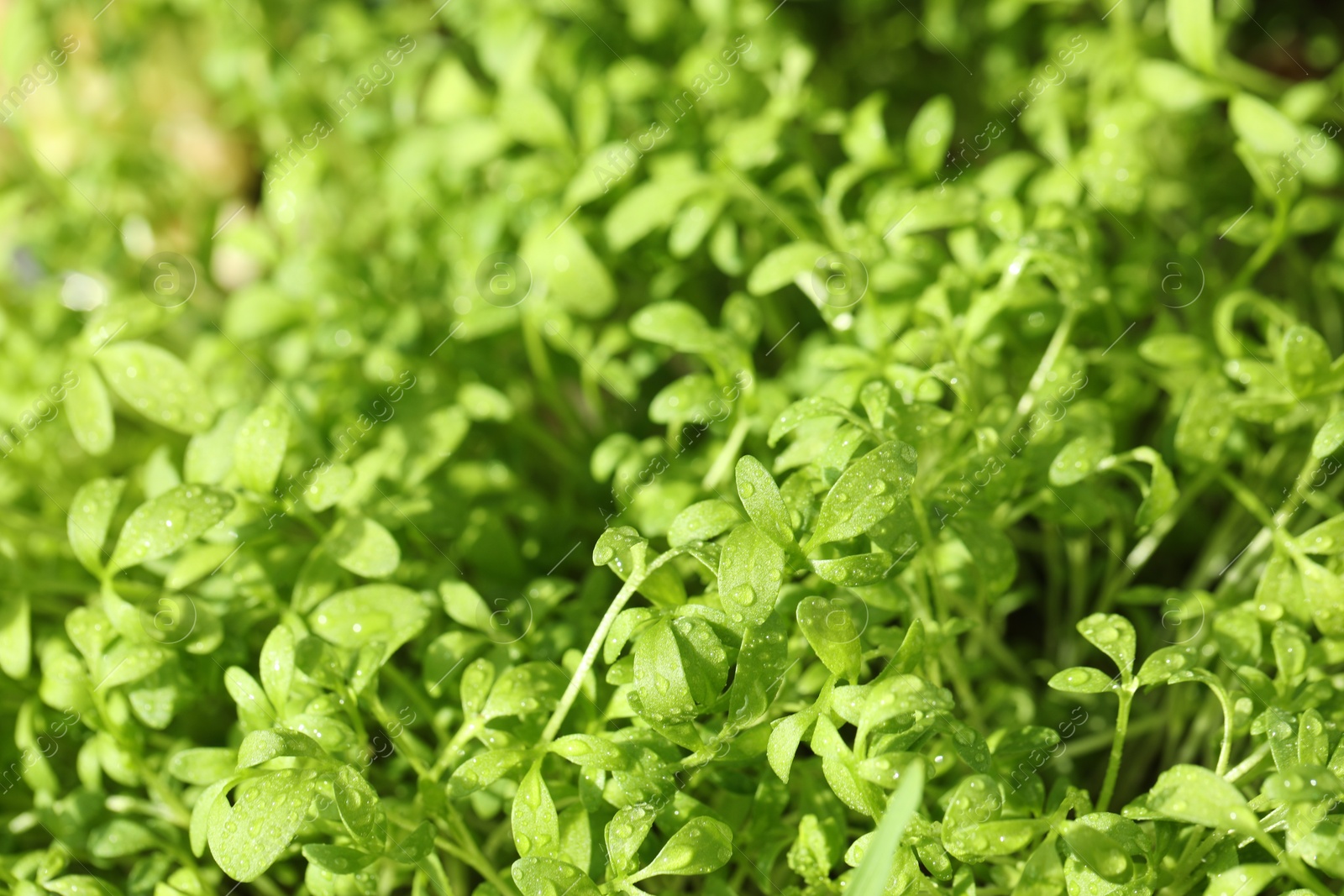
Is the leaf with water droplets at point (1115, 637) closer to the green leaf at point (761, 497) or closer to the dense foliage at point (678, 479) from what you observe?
the dense foliage at point (678, 479)

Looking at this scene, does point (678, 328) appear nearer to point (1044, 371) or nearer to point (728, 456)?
point (728, 456)

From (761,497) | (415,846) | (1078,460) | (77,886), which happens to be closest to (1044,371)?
(1078,460)

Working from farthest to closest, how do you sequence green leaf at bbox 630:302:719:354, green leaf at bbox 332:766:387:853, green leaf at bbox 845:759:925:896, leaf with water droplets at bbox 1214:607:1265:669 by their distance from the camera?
1. green leaf at bbox 630:302:719:354
2. leaf with water droplets at bbox 1214:607:1265:669
3. green leaf at bbox 332:766:387:853
4. green leaf at bbox 845:759:925:896

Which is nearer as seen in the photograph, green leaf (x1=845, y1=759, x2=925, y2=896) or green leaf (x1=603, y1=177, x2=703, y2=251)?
green leaf (x1=845, y1=759, x2=925, y2=896)

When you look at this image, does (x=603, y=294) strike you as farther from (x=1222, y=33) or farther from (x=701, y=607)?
(x=1222, y=33)

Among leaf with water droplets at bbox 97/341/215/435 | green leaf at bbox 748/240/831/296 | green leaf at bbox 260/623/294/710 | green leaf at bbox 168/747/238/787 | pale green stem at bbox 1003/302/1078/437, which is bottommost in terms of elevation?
pale green stem at bbox 1003/302/1078/437

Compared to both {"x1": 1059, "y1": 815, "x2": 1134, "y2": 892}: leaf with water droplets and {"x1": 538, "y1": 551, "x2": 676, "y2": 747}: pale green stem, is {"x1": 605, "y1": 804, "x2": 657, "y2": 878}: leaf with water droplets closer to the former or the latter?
{"x1": 538, "y1": 551, "x2": 676, "y2": 747}: pale green stem

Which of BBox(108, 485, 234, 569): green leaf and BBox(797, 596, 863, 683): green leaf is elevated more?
BBox(108, 485, 234, 569): green leaf

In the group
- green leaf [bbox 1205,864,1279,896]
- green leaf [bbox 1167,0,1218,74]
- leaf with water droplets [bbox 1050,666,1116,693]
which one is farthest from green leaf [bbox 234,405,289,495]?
green leaf [bbox 1167,0,1218,74]
